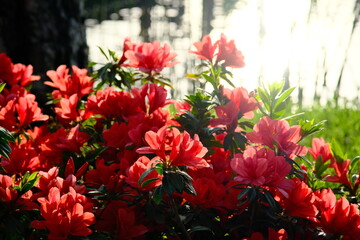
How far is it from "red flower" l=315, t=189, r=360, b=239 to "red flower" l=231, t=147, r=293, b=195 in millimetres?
196

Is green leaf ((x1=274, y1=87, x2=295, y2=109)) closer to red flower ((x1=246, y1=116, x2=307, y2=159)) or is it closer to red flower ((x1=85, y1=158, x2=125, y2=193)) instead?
red flower ((x1=246, y1=116, x2=307, y2=159))

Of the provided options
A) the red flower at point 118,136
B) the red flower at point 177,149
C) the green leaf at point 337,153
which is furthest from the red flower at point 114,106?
the green leaf at point 337,153

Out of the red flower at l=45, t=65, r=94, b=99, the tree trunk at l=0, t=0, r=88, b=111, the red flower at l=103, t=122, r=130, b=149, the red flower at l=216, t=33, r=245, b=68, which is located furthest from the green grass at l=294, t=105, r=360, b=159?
the red flower at l=103, t=122, r=130, b=149

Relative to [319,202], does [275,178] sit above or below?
above

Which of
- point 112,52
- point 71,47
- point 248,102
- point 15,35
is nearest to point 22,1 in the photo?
point 15,35

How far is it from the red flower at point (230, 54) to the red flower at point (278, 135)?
49 cm

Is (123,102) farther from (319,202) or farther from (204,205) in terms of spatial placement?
(319,202)

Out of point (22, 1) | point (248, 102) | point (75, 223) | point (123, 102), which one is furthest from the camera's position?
point (22, 1)

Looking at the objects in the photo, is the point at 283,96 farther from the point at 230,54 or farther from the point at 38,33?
the point at 38,33

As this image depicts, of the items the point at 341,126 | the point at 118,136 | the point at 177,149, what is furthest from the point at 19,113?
the point at 341,126

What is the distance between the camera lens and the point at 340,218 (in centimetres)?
124

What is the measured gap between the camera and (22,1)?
3.04 metres

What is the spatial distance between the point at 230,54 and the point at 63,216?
3.01 feet

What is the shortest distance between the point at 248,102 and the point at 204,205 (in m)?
0.37
